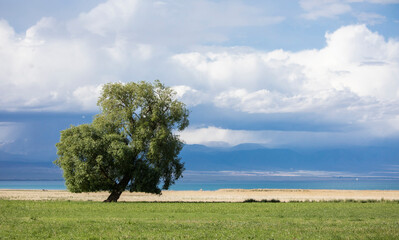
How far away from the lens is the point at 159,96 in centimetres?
6291

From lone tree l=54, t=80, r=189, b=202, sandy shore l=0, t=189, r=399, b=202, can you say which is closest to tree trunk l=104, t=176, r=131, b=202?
lone tree l=54, t=80, r=189, b=202

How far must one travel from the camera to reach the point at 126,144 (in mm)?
62250

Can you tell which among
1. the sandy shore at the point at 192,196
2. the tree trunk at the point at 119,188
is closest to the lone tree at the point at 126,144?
the tree trunk at the point at 119,188

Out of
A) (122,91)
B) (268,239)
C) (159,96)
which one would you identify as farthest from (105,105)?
(268,239)

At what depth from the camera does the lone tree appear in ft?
192

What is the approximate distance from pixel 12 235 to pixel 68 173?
31.5 meters

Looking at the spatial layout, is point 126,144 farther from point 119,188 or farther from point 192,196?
point 192,196

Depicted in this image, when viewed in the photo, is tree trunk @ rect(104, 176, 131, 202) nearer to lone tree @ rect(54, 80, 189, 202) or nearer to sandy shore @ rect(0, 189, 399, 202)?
lone tree @ rect(54, 80, 189, 202)

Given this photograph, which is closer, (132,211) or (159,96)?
(132,211)

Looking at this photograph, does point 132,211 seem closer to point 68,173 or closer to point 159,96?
point 68,173

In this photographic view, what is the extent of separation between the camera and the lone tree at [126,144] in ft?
192

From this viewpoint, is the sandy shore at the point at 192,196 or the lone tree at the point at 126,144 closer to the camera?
the lone tree at the point at 126,144

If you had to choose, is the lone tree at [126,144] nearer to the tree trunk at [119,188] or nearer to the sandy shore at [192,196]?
the tree trunk at [119,188]

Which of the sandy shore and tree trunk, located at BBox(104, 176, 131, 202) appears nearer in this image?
tree trunk, located at BBox(104, 176, 131, 202)
